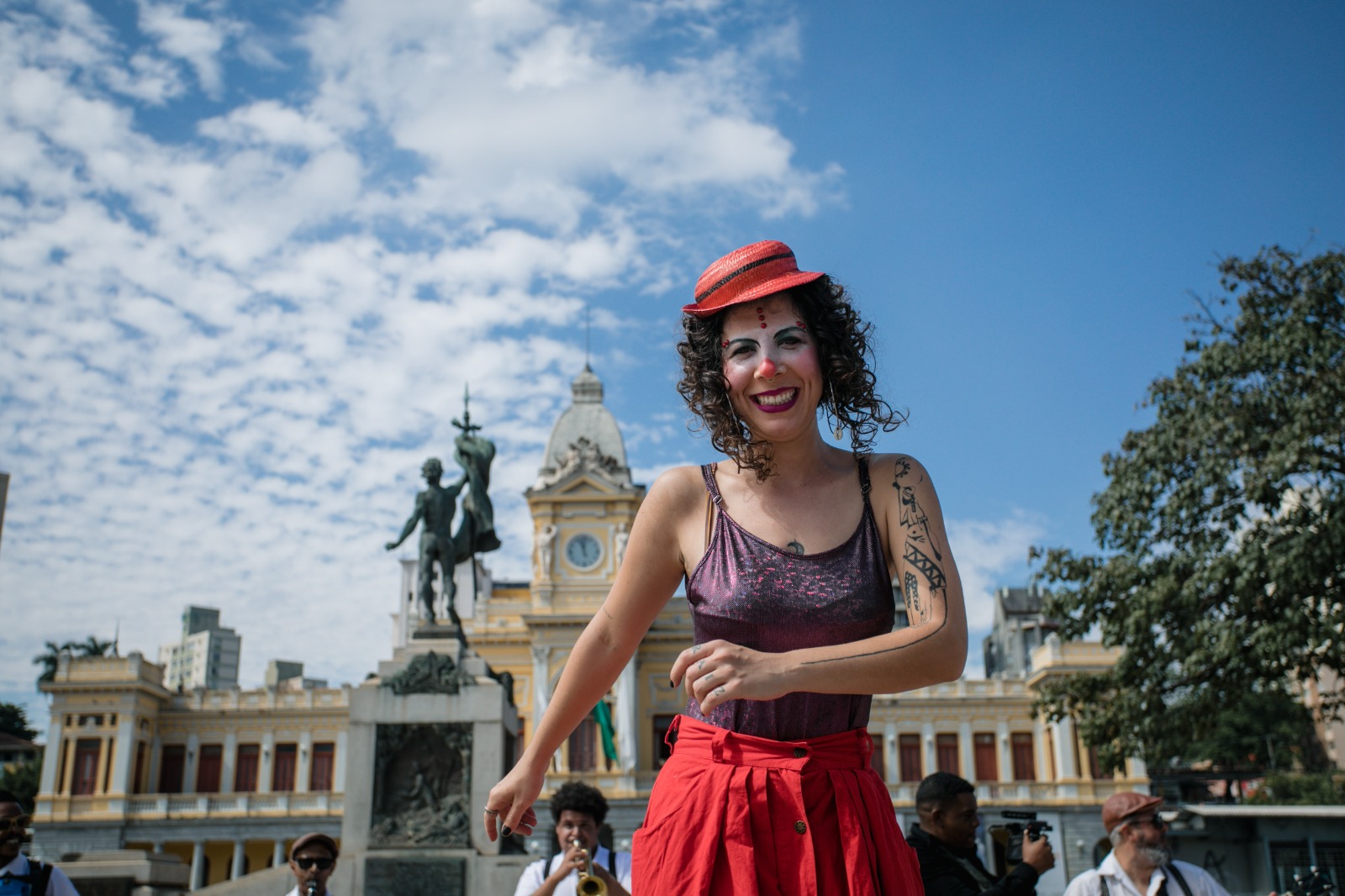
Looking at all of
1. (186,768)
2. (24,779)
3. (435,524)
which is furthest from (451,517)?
(24,779)

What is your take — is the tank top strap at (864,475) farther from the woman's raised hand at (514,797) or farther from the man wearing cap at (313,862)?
the man wearing cap at (313,862)

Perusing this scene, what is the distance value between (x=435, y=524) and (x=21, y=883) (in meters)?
8.01

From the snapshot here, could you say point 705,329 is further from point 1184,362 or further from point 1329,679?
point 1329,679

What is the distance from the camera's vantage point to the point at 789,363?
209 cm

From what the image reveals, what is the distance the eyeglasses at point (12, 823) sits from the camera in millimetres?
4621

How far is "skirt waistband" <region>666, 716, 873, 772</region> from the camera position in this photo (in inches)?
73.4

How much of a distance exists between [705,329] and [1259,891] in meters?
30.5

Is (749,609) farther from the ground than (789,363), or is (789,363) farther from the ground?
(789,363)

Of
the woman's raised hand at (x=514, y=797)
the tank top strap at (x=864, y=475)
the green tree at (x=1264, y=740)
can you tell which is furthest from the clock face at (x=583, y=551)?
the tank top strap at (x=864, y=475)

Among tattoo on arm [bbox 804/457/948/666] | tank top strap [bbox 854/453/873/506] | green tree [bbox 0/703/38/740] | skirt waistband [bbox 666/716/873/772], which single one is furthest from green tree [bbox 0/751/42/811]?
tattoo on arm [bbox 804/457/948/666]

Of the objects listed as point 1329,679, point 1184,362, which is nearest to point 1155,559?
point 1184,362

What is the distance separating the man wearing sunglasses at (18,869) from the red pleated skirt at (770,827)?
393cm

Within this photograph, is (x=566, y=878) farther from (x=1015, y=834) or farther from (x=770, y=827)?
(x=770, y=827)

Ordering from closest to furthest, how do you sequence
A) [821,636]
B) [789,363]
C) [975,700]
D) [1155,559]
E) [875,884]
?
[875,884] → [821,636] → [789,363] → [1155,559] → [975,700]
